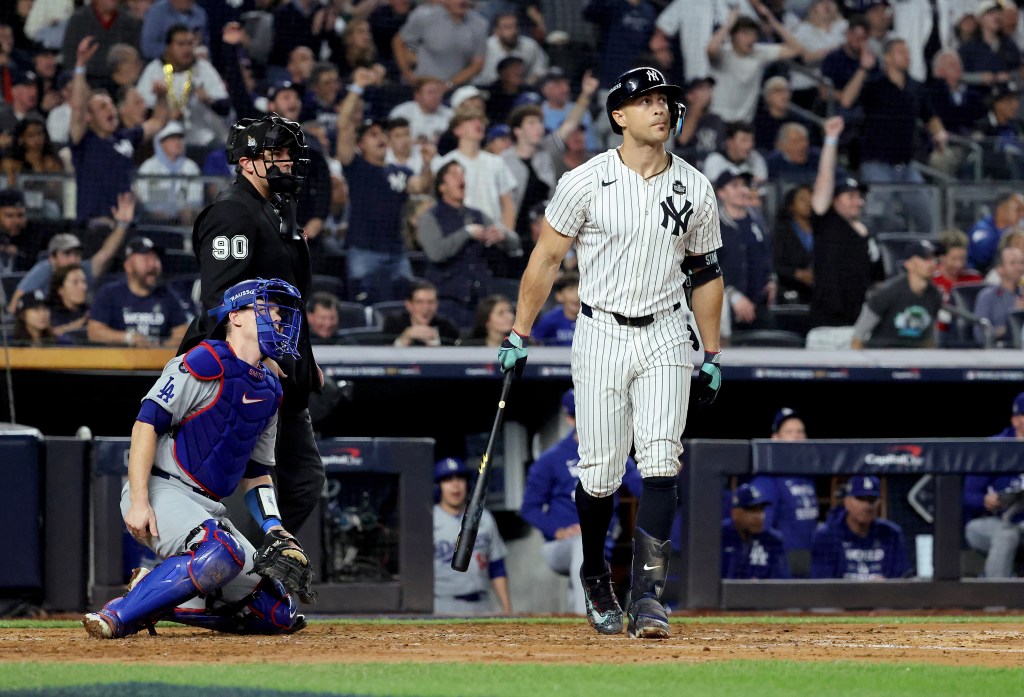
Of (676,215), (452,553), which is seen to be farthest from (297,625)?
(452,553)

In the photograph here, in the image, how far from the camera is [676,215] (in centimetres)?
426

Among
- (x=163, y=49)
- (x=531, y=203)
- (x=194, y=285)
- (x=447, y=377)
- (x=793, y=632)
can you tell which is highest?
(x=163, y=49)

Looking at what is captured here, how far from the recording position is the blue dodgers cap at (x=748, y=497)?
6.73 m

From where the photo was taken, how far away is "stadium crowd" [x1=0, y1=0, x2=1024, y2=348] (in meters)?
8.47

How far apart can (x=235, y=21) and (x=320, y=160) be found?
1.68 meters

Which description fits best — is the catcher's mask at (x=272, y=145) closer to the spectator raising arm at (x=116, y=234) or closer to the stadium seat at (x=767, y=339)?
the spectator raising arm at (x=116, y=234)

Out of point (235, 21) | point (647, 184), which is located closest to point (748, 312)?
point (235, 21)

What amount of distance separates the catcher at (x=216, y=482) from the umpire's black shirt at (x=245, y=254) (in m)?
0.14

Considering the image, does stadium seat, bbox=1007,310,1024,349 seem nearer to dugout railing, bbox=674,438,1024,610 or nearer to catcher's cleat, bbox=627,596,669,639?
dugout railing, bbox=674,438,1024,610

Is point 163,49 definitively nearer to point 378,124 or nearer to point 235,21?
point 235,21

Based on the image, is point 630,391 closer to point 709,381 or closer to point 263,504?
point 709,381

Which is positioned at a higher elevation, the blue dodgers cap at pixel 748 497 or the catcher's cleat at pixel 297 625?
the blue dodgers cap at pixel 748 497

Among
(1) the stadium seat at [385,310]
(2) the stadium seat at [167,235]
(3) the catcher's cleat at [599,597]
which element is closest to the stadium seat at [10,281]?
(2) the stadium seat at [167,235]

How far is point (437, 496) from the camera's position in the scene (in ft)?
25.4
